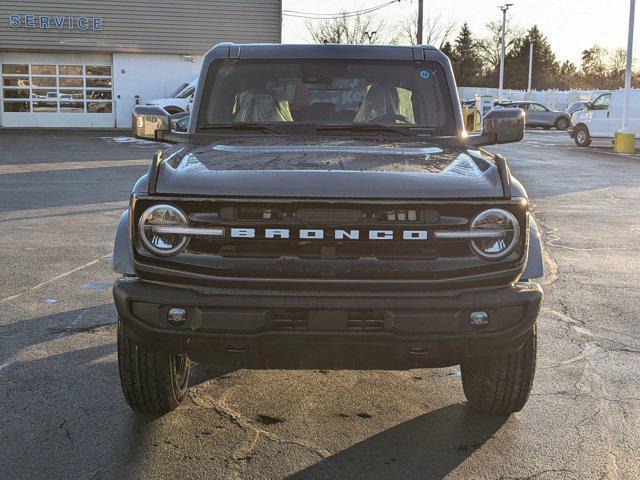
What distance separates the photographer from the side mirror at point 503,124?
15.7 ft

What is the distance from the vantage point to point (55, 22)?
3366 centimetres

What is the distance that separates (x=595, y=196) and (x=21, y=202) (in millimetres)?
9357

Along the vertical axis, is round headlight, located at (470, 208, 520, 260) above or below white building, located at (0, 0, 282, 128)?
below

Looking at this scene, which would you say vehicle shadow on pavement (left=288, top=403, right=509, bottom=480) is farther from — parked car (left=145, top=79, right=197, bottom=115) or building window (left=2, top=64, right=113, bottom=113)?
building window (left=2, top=64, right=113, bottom=113)

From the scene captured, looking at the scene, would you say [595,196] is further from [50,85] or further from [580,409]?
[50,85]

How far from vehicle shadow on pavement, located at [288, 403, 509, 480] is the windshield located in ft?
5.34

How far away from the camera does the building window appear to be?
34250 millimetres

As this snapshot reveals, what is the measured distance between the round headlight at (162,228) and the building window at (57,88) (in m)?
32.6

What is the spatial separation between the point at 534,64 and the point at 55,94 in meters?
76.5

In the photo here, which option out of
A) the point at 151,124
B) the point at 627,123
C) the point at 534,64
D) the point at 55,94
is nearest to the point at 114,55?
the point at 55,94

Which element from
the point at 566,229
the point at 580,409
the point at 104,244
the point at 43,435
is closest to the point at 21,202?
the point at 104,244

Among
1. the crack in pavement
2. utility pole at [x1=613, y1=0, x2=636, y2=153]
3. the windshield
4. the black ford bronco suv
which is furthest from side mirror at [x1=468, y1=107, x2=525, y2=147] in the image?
utility pole at [x1=613, y1=0, x2=636, y2=153]

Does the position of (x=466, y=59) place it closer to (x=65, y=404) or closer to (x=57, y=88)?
(x=57, y=88)

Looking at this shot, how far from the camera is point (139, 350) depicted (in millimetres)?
3848
